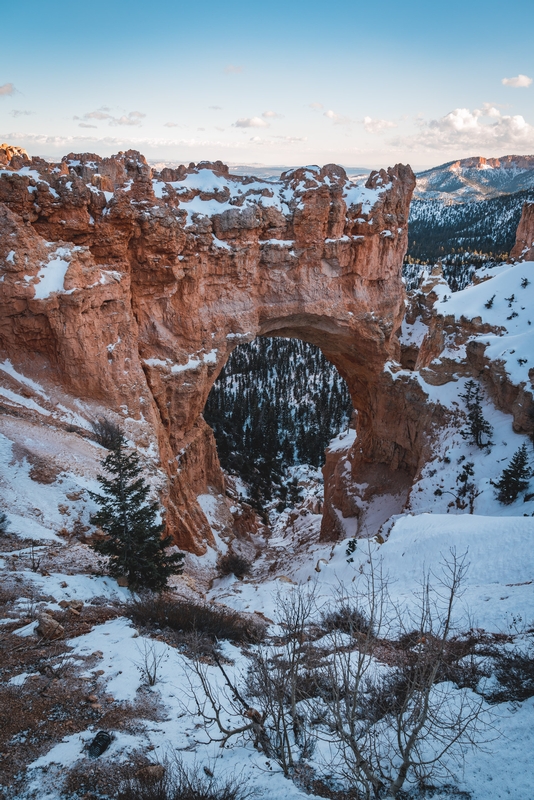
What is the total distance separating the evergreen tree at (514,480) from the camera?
18062 millimetres

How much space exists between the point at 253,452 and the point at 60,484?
113 feet

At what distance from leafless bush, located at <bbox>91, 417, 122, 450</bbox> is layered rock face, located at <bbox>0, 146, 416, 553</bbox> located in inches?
42.5

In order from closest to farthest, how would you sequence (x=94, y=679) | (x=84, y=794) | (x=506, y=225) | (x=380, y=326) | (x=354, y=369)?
1. (x=84, y=794)
2. (x=94, y=679)
3. (x=380, y=326)
4. (x=354, y=369)
5. (x=506, y=225)

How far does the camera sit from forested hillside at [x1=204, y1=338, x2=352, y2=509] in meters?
43.8

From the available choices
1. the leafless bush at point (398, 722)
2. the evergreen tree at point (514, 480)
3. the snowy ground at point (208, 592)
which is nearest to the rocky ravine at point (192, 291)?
the snowy ground at point (208, 592)

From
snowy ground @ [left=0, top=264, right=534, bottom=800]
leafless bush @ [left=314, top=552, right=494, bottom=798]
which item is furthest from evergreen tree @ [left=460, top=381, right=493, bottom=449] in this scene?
leafless bush @ [left=314, top=552, right=494, bottom=798]

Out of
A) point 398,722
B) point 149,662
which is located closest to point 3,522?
point 149,662

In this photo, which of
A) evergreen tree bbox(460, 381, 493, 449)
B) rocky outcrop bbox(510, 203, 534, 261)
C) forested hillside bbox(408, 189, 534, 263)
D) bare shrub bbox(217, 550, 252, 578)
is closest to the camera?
evergreen tree bbox(460, 381, 493, 449)

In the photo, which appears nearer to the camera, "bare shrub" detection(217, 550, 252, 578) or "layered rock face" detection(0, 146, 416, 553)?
"layered rock face" detection(0, 146, 416, 553)

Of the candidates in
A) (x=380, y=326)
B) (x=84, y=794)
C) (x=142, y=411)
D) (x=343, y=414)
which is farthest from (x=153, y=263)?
(x=343, y=414)

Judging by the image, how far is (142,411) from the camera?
20938mm

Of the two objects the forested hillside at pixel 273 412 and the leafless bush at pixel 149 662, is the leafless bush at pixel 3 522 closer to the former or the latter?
the leafless bush at pixel 149 662

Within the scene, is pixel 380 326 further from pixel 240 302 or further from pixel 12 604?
pixel 12 604

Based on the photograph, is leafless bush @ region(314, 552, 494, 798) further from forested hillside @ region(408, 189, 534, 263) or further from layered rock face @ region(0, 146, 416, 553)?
forested hillside @ region(408, 189, 534, 263)
